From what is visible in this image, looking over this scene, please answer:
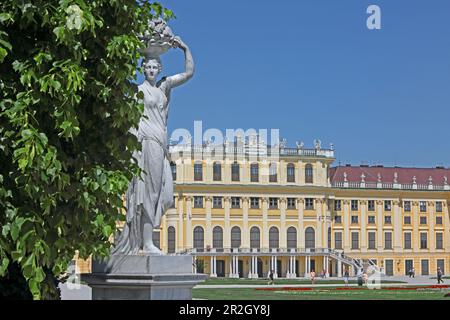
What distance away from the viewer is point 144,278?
851 centimetres

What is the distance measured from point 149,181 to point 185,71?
4.36 ft

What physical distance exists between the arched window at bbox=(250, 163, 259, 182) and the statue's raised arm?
6808 centimetres

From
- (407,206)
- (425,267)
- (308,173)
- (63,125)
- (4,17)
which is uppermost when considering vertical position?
(308,173)

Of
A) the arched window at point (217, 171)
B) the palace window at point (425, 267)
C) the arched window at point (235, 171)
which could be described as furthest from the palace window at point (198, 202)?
the palace window at point (425, 267)

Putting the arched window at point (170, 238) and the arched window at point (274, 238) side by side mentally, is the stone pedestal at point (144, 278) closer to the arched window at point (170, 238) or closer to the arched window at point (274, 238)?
the arched window at point (170, 238)

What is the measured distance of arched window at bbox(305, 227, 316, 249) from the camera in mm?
78500

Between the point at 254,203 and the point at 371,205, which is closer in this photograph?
the point at 254,203

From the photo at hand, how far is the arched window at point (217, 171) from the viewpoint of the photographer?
253 feet

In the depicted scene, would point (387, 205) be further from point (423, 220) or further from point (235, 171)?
point (235, 171)

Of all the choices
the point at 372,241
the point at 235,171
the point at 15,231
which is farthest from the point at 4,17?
the point at 372,241

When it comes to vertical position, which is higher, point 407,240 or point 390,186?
point 390,186

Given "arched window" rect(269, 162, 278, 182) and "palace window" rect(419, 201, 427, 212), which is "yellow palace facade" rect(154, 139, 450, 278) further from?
"palace window" rect(419, 201, 427, 212)

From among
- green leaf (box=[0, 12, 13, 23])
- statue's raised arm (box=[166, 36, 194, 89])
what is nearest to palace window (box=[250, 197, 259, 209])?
statue's raised arm (box=[166, 36, 194, 89])
